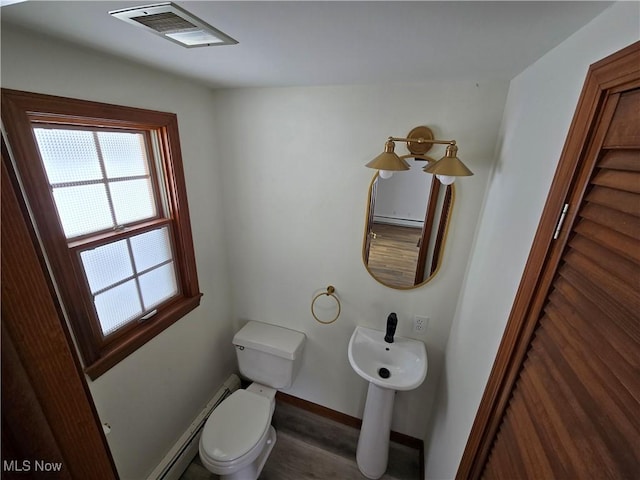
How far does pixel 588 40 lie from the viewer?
627 millimetres

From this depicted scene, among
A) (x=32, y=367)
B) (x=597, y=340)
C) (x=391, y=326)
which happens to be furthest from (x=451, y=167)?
(x=32, y=367)

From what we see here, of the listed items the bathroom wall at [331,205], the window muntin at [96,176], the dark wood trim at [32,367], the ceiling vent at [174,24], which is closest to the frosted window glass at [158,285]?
the window muntin at [96,176]

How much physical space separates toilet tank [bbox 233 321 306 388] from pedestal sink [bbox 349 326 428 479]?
45 centimetres

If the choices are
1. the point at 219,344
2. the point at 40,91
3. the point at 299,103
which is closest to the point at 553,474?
the point at 299,103

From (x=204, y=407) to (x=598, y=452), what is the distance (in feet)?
6.89

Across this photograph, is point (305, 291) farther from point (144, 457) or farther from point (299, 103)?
point (144, 457)

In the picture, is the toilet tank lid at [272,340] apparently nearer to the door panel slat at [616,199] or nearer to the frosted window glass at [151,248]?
the frosted window glass at [151,248]

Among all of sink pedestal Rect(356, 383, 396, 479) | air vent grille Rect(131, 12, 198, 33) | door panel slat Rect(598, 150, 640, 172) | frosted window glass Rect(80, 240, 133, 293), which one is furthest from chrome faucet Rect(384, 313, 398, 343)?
air vent grille Rect(131, 12, 198, 33)

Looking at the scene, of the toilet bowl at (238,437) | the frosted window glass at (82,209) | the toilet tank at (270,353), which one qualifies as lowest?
the toilet bowl at (238,437)

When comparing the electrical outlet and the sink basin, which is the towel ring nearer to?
the sink basin

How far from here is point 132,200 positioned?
1.27 meters

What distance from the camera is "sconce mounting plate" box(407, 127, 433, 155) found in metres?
1.25

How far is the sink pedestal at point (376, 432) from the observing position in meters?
1.57

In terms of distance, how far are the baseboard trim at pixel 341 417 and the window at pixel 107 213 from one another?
1.16 m
